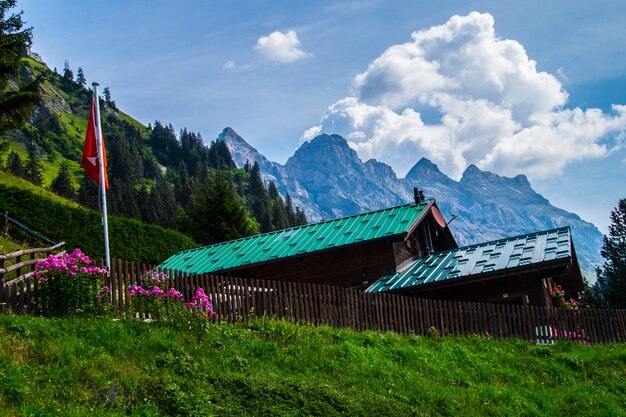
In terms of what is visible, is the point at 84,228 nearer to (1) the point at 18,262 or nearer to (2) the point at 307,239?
(2) the point at 307,239

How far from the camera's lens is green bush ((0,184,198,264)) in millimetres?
39031

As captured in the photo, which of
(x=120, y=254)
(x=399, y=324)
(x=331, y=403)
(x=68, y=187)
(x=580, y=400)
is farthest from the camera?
(x=68, y=187)

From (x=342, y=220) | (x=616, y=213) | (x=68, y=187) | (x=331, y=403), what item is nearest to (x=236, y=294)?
(x=331, y=403)

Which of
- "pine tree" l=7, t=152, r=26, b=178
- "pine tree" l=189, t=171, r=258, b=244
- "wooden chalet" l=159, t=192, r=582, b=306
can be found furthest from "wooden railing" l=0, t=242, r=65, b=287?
"pine tree" l=7, t=152, r=26, b=178

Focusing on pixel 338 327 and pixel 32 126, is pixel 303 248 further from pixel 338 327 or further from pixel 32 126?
pixel 32 126

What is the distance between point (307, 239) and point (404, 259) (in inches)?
187

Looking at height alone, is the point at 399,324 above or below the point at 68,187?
below

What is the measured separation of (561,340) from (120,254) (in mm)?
31028

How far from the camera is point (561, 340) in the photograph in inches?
815

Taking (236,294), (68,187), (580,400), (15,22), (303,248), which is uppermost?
(68,187)

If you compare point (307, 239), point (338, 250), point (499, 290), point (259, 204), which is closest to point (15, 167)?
point (259, 204)

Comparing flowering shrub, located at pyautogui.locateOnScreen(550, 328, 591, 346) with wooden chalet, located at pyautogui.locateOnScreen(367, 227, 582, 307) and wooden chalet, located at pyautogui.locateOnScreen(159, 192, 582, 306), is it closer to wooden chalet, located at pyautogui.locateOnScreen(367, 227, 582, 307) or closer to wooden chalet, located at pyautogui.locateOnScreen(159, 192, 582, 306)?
wooden chalet, located at pyautogui.locateOnScreen(367, 227, 582, 307)

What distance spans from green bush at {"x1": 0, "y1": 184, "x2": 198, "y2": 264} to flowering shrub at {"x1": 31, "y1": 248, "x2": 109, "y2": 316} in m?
26.6

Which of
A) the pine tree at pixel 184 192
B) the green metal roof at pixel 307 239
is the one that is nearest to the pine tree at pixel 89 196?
the pine tree at pixel 184 192
